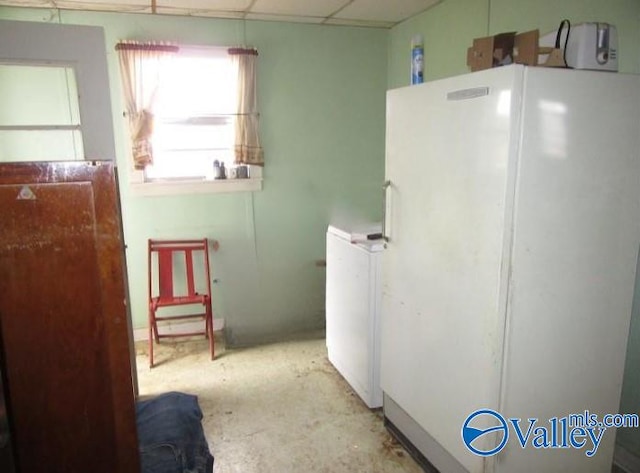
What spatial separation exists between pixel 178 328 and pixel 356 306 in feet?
5.35

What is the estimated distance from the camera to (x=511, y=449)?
166cm

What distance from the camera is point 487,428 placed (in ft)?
5.33

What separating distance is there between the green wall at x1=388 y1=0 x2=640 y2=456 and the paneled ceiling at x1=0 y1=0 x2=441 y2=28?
16cm

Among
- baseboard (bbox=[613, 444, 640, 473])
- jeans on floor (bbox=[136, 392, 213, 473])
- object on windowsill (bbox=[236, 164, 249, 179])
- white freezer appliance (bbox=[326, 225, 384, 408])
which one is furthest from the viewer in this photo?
object on windowsill (bbox=[236, 164, 249, 179])

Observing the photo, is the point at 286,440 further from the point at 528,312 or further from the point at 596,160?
the point at 596,160

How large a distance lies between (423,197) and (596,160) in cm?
64

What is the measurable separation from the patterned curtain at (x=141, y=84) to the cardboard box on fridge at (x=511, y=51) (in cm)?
214

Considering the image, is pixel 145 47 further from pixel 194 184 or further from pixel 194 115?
pixel 194 184

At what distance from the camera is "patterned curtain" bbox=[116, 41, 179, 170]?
9.65 feet

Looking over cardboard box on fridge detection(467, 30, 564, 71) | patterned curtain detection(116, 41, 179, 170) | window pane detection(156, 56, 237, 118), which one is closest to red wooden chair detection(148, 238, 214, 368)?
patterned curtain detection(116, 41, 179, 170)

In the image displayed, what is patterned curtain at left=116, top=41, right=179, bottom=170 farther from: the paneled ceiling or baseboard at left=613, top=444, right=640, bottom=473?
baseboard at left=613, top=444, right=640, bottom=473

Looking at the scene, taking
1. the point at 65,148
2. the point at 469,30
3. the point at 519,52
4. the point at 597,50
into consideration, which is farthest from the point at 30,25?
the point at 469,30

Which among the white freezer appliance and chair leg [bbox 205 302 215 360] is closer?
the white freezer appliance

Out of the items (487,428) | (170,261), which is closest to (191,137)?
(170,261)
